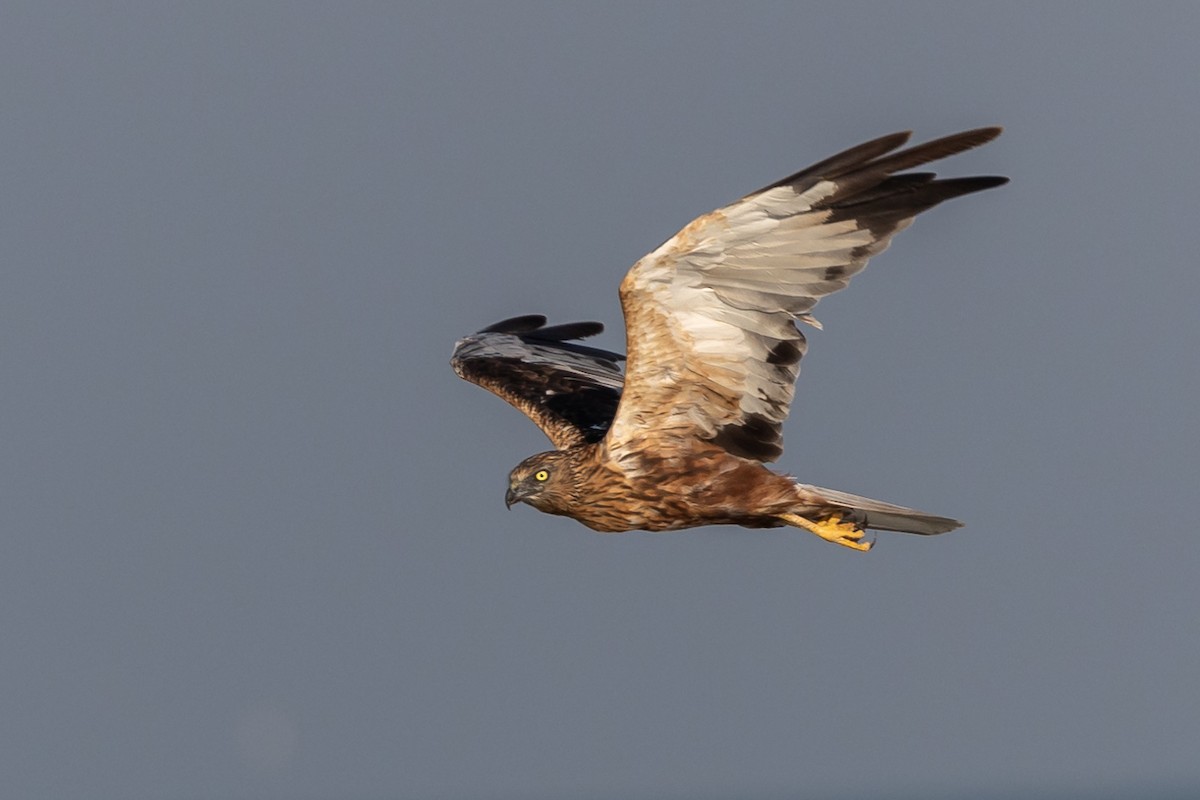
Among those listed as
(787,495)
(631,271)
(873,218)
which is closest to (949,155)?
(873,218)

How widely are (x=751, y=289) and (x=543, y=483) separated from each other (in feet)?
8.08

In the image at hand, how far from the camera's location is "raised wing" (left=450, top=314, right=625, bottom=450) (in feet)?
55.5

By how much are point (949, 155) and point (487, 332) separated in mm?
9156

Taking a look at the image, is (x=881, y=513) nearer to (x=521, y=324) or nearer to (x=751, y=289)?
(x=751, y=289)

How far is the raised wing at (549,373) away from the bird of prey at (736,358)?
546 mm

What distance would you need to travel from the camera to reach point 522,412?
1764 centimetres

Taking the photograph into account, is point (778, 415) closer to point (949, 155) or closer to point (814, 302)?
point (814, 302)

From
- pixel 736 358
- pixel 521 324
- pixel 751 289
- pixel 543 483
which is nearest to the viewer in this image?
pixel 751 289

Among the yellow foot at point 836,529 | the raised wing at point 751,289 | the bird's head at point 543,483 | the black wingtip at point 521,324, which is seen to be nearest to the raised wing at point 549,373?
the black wingtip at point 521,324

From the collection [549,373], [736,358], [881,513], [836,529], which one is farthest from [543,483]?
[549,373]

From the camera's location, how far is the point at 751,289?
13.5 m

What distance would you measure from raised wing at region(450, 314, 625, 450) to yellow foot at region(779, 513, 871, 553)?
6.51 feet

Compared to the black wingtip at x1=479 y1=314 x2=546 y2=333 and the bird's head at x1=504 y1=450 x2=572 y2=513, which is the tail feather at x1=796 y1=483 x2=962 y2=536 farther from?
the black wingtip at x1=479 y1=314 x2=546 y2=333

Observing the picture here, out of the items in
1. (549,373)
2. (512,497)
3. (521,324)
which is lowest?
(512,497)
